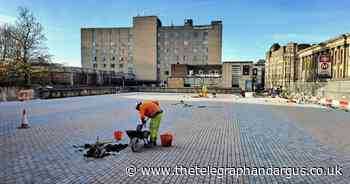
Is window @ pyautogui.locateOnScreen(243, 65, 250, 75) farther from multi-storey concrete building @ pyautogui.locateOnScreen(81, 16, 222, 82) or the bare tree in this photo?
the bare tree

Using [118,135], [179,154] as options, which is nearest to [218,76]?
[118,135]

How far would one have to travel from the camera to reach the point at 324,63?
2966 cm

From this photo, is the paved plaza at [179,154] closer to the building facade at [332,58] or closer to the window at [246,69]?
the window at [246,69]

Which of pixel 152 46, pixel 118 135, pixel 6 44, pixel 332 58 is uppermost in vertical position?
pixel 152 46

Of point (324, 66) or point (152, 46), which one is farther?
point (152, 46)

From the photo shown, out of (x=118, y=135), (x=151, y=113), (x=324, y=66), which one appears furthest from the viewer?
(x=324, y=66)

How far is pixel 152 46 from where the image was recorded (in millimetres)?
76812

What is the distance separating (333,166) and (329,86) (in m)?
24.8

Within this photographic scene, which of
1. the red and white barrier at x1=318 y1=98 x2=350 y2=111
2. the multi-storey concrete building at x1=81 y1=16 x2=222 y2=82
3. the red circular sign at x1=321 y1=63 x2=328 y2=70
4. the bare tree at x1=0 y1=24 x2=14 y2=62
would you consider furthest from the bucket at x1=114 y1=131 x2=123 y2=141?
the multi-storey concrete building at x1=81 y1=16 x2=222 y2=82

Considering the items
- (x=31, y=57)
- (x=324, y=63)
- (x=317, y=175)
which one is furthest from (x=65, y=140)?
(x=324, y=63)

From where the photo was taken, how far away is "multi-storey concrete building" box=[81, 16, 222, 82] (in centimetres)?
7594

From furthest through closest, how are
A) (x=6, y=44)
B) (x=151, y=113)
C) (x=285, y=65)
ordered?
(x=285, y=65)
(x=6, y=44)
(x=151, y=113)

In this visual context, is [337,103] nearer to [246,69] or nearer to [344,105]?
[344,105]

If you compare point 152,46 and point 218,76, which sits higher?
point 152,46
